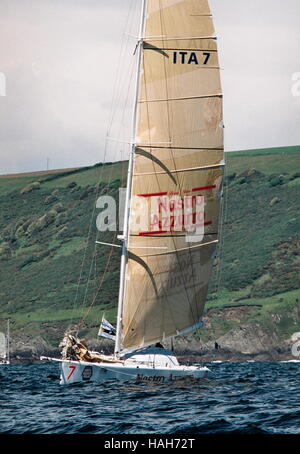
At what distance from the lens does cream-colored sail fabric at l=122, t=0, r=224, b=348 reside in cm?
4622

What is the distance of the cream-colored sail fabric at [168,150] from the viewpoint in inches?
1820

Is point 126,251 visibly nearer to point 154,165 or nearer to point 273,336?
point 154,165

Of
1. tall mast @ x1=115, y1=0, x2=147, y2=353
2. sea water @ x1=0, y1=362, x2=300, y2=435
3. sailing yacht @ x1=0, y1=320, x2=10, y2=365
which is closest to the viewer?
sea water @ x1=0, y1=362, x2=300, y2=435

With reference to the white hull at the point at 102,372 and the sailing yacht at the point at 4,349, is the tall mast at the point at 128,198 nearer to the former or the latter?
Answer: the white hull at the point at 102,372

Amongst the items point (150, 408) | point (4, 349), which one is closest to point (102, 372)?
point (150, 408)

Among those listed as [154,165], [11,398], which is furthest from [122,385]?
[154,165]

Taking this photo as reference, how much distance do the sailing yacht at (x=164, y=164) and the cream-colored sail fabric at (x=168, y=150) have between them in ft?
0.17

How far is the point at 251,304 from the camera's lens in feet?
621

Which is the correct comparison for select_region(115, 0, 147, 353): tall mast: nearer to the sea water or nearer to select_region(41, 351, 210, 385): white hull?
select_region(41, 351, 210, 385): white hull

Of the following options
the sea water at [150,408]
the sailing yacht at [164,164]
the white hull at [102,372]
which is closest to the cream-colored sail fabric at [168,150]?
the sailing yacht at [164,164]

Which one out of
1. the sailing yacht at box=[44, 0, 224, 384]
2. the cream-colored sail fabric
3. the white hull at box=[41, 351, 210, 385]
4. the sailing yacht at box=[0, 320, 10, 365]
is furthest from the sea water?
the sailing yacht at box=[0, 320, 10, 365]

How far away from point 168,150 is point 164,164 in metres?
0.75

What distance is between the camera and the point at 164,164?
1825 inches

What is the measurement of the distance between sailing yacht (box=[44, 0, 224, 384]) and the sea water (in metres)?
3.69
